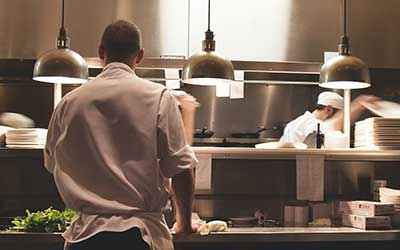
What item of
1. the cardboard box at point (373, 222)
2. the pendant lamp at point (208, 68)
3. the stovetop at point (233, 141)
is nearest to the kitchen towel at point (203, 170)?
the pendant lamp at point (208, 68)

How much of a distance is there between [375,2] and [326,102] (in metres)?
1.01

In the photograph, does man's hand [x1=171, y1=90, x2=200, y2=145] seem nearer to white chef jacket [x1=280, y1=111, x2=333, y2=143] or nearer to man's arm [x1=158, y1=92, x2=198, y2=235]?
white chef jacket [x1=280, y1=111, x2=333, y2=143]

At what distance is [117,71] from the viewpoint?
2.37 meters

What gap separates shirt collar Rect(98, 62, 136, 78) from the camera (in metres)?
2.36

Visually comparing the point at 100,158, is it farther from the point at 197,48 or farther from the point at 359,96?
the point at 359,96

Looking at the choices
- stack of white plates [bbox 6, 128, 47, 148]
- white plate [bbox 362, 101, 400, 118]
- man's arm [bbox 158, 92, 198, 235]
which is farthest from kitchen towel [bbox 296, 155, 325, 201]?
man's arm [bbox 158, 92, 198, 235]

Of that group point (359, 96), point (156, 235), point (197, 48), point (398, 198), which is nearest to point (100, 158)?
point (156, 235)

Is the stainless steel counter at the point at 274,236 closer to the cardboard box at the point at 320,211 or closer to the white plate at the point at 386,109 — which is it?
the cardboard box at the point at 320,211

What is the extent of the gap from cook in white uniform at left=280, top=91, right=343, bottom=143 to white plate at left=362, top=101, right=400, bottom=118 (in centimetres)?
38

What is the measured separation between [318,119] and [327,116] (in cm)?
8

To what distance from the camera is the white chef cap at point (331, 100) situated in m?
5.50

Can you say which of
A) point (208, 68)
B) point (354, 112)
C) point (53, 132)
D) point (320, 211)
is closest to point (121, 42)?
point (53, 132)

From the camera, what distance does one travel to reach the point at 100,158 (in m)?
2.23

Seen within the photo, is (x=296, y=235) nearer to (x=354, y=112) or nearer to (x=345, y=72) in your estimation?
(x=345, y=72)
